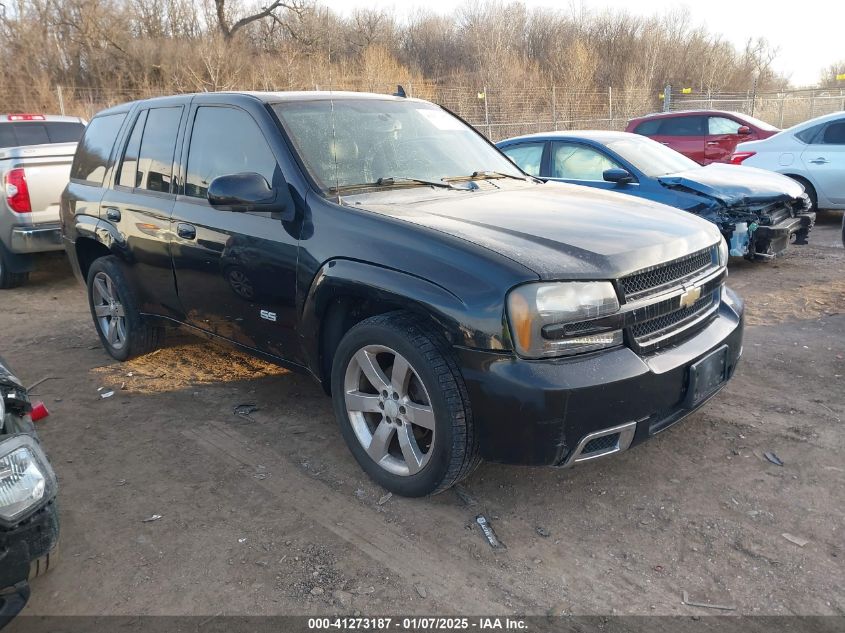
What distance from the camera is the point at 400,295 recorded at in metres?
2.80

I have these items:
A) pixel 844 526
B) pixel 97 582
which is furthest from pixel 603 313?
pixel 97 582

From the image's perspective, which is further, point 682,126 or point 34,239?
point 682,126

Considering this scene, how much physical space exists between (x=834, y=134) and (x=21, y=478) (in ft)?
33.6

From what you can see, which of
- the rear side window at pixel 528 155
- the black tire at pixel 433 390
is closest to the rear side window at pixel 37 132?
the rear side window at pixel 528 155

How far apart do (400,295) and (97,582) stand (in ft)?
5.40

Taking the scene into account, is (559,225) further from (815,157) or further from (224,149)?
(815,157)

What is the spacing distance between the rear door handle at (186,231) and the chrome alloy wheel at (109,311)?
1.19 m

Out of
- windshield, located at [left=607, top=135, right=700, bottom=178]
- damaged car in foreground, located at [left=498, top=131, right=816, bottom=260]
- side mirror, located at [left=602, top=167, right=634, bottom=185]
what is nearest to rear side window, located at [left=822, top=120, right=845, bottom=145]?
damaged car in foreground, located at [left=498, top=131, right=816, bottom=260]

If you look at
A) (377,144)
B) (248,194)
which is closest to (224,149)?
(248,194)

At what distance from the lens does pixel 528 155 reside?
25.2ft

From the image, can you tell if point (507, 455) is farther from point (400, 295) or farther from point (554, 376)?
point (400, 295)

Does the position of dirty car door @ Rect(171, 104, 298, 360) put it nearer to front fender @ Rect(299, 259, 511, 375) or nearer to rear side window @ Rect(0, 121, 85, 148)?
front fender @ Rect(299, 259, 511, 375)

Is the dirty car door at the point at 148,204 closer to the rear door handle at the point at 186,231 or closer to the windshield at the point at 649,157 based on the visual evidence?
the rear door handle at the point at 186,231

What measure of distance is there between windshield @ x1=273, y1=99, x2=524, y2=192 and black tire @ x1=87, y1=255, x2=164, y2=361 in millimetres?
1952
